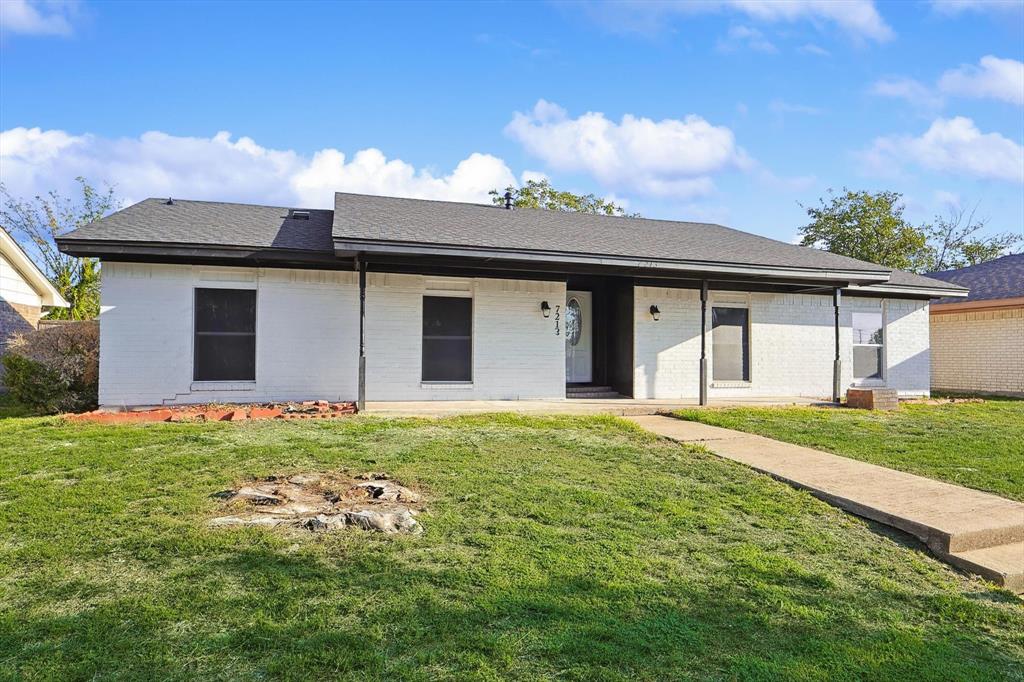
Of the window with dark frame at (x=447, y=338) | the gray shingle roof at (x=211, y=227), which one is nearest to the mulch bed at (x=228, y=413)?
the window with dark frame at (x=447, y=338)

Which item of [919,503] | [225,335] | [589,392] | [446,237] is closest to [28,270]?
[225,335]

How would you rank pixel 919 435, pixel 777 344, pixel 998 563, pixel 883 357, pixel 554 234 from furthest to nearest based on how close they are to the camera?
pixel 883 357
pixel 777 344
pixel 554 234
pixel 919 435
pixel 998 563

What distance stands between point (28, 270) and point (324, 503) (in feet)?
44.4

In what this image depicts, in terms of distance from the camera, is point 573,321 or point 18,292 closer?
point 573,321

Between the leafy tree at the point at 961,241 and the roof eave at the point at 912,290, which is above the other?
the leafy tree at the point at 961,241

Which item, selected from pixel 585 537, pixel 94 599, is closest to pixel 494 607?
pixel 585 537

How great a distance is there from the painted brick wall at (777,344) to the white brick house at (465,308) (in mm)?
37

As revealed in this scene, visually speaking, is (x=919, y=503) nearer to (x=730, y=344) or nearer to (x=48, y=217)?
(x=730, y=344)

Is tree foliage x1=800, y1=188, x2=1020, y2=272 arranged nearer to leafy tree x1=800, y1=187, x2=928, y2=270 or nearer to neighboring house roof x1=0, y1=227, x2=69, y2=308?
leafy tree x1=800, y1=187, x2=928, y2=270

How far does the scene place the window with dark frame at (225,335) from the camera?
9.97m

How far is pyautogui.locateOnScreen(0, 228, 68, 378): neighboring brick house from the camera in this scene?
12.6m

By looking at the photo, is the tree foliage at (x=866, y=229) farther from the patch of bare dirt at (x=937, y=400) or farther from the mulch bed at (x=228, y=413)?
the mulch bed at (x=228, y=413)

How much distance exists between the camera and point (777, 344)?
42.1ft

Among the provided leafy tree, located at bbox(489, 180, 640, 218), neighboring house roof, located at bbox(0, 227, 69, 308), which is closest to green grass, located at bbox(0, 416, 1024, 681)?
neighboring house roof, located at bbox(0, 227, 69, 308)
